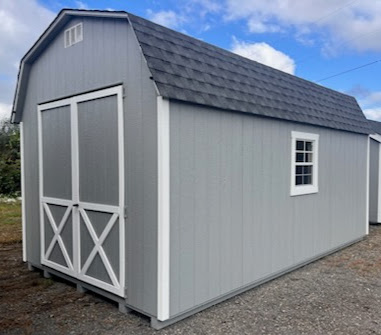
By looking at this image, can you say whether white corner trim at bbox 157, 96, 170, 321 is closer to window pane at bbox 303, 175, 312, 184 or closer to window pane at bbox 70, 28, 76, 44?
window pane at bbox 70, 28, 76, 44

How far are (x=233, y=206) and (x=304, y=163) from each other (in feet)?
6.73

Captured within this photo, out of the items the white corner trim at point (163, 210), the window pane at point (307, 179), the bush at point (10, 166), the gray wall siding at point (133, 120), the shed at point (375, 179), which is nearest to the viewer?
the white corner trim at point (163, 210)

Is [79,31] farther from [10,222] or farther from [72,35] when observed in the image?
[10,222]

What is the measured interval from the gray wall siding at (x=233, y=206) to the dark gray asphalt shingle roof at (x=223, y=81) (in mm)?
169

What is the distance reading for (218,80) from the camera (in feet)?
13.0

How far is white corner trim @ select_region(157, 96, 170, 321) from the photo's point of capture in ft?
10.4

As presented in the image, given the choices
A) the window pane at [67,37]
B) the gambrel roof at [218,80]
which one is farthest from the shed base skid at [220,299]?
the window pane at [67,37]

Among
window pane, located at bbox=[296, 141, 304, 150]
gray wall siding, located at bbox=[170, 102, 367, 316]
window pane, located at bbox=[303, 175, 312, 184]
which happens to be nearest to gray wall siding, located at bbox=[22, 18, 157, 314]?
gray wall siding, located at bbox=[170, 102, 367, 316]

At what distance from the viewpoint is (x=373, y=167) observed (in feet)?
30.8

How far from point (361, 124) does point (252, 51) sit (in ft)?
37.2

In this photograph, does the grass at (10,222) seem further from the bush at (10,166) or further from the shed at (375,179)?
the shed at (375,179)

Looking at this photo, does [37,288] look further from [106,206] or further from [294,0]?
[294,0]

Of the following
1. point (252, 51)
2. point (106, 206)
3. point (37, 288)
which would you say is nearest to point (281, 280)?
point (106, 206)

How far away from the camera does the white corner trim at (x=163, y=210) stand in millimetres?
3156
